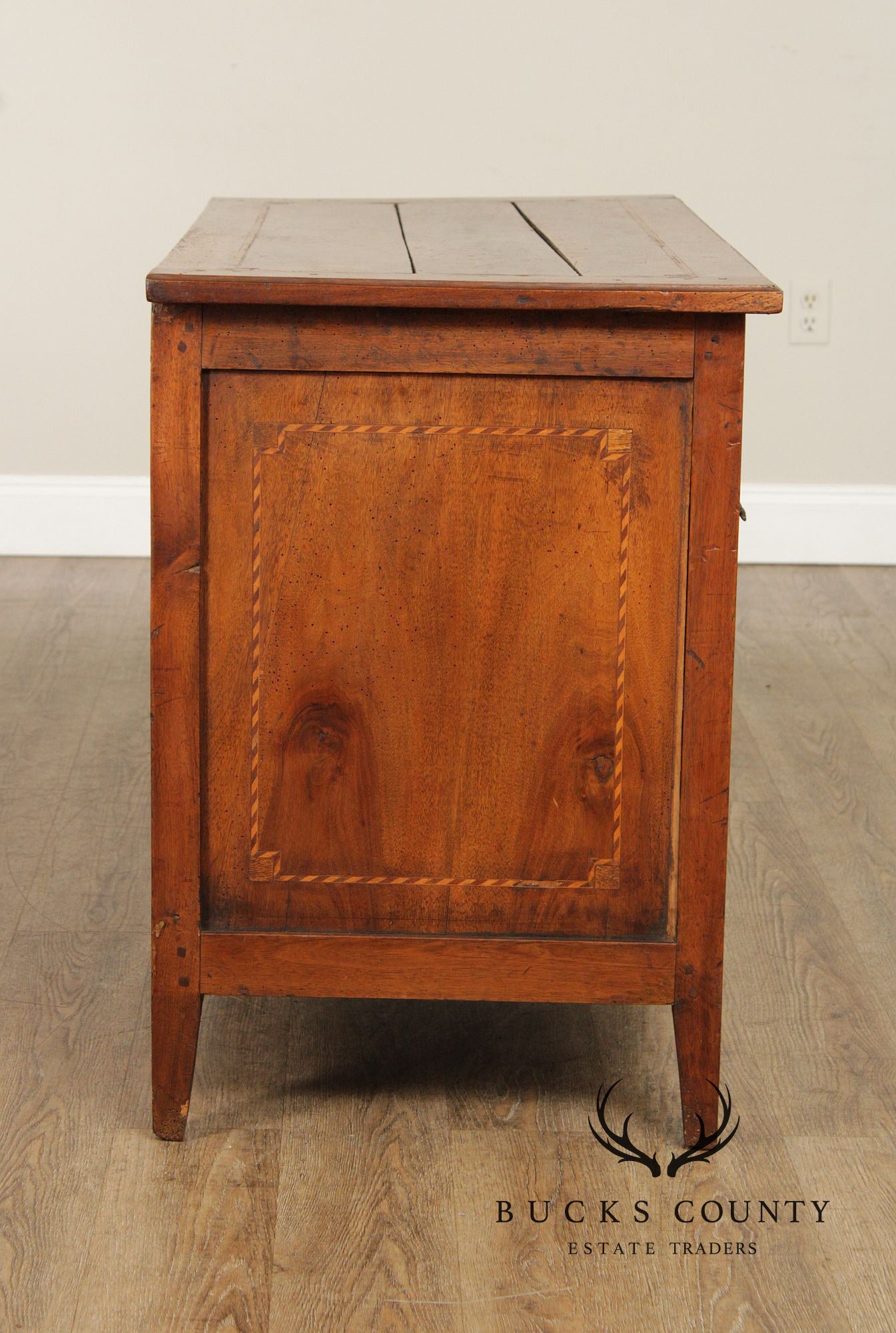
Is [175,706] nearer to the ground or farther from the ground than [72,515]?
farther from the ground

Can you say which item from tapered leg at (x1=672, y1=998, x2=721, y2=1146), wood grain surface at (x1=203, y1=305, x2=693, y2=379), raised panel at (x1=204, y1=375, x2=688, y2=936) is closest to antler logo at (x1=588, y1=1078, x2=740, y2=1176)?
tapered leg at (x1=672, y1=998, x2=721, y2=1146)

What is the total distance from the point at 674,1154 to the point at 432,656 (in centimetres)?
44

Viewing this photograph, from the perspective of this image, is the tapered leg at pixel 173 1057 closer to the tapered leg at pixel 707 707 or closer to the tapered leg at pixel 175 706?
the tapered leg at pixel 175 706

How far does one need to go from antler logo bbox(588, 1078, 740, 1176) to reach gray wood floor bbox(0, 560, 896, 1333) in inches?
0.4

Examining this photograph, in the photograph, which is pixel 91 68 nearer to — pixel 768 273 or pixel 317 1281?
pixel 768 273

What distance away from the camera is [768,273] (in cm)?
282

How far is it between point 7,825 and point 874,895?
0.99 metres

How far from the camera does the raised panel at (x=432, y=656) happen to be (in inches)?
43.8

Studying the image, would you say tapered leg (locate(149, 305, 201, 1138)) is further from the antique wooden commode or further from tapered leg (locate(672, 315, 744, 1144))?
tapered leg (locate(672, 315, 744, 1144))

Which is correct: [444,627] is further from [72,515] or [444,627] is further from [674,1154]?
[72,515]

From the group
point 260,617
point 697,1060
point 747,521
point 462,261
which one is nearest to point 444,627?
point 260,617

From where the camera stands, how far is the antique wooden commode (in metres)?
1.09

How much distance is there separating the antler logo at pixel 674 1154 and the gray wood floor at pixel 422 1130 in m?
0.01

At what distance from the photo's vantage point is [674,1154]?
1.22 meters
